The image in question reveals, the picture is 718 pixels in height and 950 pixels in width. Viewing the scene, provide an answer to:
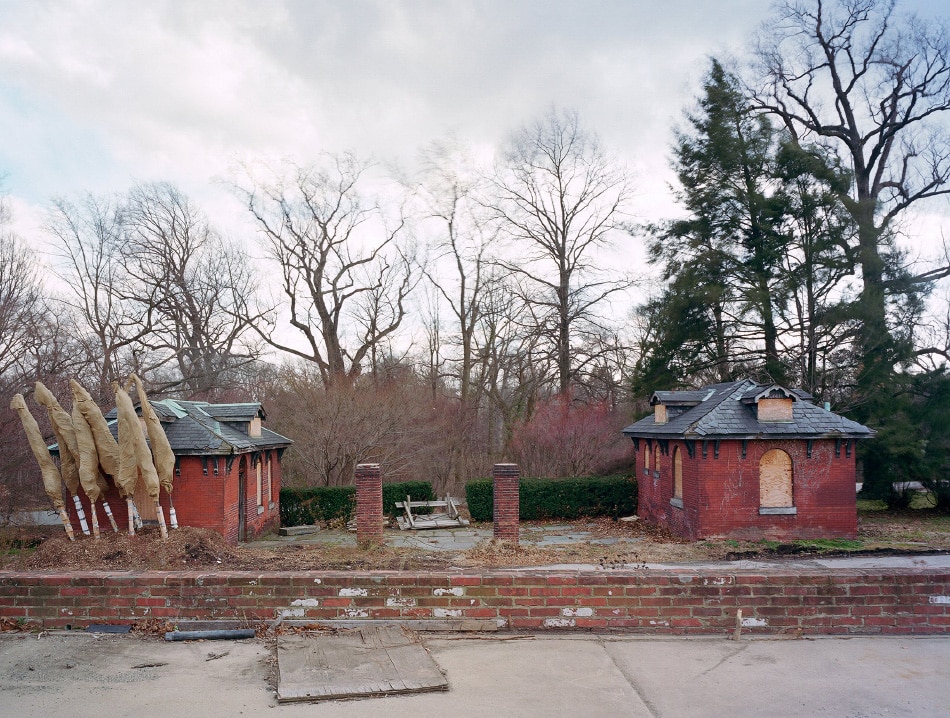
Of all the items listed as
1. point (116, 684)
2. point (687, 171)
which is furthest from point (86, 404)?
point (687, 171)

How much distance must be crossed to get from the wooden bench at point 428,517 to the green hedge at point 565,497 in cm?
75

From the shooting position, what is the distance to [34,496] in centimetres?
2308

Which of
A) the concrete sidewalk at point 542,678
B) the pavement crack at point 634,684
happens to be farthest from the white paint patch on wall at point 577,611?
the pavement crack at point 634,684

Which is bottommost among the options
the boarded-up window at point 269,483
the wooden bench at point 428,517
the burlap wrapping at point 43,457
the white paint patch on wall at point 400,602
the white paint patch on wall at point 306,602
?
the wooden bench at point 428,517

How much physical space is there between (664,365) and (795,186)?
337 inches

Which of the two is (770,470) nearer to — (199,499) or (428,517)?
(428,517)

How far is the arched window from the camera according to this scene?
705 inches

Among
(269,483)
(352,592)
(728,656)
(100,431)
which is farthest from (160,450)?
(728,656)

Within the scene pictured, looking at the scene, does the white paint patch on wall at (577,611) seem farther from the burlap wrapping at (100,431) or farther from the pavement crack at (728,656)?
the burlap wrapping at (100,431)

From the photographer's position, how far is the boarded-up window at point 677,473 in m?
19.7

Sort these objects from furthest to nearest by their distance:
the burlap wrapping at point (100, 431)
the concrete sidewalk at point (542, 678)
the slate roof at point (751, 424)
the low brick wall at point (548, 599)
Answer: the slate roof at point (751, 424), the burlap wrapping at point (100, 431), the low brick wall at point (548, 599), the concrete sidewalk at point (542, 678)

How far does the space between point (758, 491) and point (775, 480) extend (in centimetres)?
61

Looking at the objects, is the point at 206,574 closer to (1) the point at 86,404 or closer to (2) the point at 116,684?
(2) the point at 116,684

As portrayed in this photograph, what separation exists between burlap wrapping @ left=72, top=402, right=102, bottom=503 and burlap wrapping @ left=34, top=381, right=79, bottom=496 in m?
0.20
